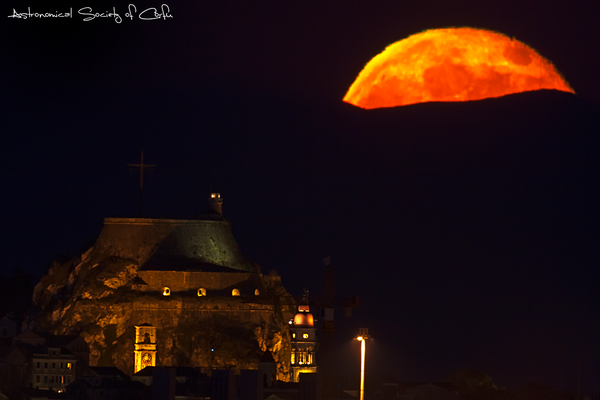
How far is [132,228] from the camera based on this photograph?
5226 inches

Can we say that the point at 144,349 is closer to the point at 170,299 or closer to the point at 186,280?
the point at 170,299

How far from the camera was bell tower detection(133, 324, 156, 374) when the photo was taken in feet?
399

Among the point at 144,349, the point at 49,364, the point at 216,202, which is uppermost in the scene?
the point at 216,202

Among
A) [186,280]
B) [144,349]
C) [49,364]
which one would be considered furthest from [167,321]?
[49,364]

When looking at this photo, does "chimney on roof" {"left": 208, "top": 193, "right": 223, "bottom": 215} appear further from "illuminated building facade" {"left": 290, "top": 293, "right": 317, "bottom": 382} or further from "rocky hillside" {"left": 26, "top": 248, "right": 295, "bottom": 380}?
"illuminated building facade" {"left": 290, "top": 293, "right": 317, "bottom": 382}

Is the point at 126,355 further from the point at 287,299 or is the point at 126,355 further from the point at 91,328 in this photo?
the point at 287,299

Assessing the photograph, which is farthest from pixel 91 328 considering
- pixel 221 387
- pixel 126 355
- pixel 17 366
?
pixel 221 387

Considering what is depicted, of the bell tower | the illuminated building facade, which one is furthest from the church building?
the illuminated building facade

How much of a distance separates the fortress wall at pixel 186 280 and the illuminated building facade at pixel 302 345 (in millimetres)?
7151

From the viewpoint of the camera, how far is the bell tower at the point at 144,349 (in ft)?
399

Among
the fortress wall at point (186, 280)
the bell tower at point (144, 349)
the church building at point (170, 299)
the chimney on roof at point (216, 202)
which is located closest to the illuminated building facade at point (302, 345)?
the church building at point (170, 299)

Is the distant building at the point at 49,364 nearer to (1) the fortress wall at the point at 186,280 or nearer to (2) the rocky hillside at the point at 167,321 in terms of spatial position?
(2) the rocky hillside at the point at 167,321

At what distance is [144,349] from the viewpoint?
122m

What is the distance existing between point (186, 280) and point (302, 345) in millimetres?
11225
